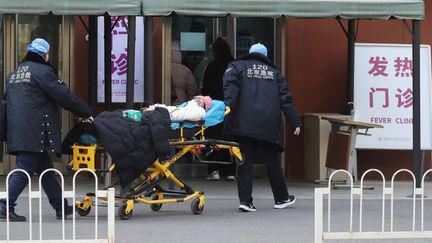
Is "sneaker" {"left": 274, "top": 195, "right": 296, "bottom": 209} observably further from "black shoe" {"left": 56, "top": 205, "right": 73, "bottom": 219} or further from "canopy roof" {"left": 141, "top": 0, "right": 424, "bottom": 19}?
"black shoe" {"left": 56, "top": 205, "right": 73, "bottom": 219}

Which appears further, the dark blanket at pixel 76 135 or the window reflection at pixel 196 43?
the window reflection at pixel 196 43

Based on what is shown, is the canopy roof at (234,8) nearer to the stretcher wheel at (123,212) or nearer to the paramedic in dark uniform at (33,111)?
the paramedic in dark uniform at (33,111)

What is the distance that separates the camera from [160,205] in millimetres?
10492

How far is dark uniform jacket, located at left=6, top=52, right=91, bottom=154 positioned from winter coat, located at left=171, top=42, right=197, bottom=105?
4341 mm

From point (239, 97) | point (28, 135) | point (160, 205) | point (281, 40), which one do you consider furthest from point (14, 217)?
point (281, 40)

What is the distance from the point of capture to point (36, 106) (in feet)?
30.8

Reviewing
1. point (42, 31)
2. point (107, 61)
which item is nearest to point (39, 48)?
point (107, 61)

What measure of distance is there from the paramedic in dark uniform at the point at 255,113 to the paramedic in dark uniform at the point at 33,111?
181 cm

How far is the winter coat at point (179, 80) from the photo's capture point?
539 inches

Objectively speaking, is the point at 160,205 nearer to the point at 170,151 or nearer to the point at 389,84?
the point at 170,151

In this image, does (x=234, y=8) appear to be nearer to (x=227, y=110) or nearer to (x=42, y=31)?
(x=227, y=110)

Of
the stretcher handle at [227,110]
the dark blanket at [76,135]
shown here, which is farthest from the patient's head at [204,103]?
the dark blanket at [76,135]

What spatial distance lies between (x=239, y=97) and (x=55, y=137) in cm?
218

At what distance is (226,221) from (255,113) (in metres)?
1.30
